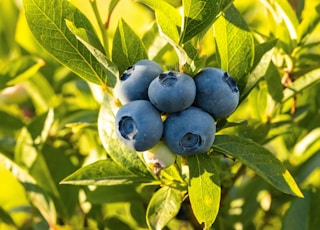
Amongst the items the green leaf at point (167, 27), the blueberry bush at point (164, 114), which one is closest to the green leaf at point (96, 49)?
the blueberry bush at point (164, 114)

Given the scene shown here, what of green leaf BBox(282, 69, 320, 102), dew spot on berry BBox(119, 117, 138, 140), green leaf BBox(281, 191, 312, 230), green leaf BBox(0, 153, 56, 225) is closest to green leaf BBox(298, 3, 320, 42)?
green leaf BBox(282, 69, 320, 102)

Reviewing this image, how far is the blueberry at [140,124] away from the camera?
36.1 inches

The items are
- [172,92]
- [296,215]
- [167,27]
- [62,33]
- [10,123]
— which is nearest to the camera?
[172,92]

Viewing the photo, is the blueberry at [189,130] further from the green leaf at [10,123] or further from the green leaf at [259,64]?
the green leaf at [10,123]

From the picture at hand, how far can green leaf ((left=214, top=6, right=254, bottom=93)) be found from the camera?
3.70 ft

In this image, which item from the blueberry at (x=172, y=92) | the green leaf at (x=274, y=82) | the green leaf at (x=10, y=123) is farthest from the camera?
the green leaf at (x=10, y=123)

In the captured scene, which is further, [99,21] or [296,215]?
[296,215]

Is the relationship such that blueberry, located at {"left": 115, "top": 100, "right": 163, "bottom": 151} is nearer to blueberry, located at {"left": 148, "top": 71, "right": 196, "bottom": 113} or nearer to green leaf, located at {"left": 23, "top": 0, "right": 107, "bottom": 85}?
blueberry, located at {"left": 148, "top": 71, "right": 196, "bottom": 113}

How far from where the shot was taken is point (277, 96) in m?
1.34

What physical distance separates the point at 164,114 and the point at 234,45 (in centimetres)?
24

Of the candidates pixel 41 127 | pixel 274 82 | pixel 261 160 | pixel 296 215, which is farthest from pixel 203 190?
pixel 41 127

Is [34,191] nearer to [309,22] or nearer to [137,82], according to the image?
[137,82]

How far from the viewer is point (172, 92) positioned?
91 centimetres

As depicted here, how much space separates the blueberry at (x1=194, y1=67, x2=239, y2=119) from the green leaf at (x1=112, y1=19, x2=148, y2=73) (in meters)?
0.18
